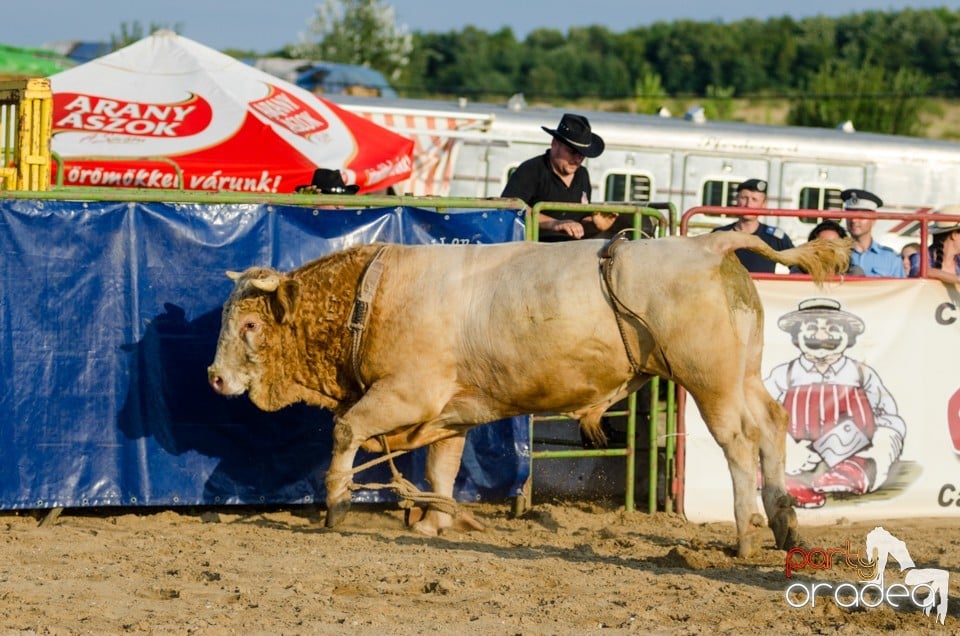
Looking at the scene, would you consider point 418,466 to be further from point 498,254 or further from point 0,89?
point 0,89

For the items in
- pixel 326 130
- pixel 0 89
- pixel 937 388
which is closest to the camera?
pixel 0 89

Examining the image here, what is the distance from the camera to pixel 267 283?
7441 millimetres

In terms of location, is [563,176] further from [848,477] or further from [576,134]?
[848,477]

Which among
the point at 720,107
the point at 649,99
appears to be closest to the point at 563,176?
the point at 649,99

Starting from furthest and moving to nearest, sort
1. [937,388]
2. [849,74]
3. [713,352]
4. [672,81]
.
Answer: [672,81], [849,74], [937,388], [713,352]

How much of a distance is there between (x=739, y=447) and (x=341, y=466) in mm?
2128

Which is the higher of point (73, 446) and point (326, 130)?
point (326, 130)

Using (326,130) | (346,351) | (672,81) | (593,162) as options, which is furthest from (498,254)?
(672,81)

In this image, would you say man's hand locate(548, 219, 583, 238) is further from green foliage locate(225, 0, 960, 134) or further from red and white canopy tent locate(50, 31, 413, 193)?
green foliage locate(225, 0, 960, 134)

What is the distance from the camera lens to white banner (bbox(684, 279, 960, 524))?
29.3 ft

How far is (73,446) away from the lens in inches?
313

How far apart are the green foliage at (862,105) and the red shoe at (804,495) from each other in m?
34.0

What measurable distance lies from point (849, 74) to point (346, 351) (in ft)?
133

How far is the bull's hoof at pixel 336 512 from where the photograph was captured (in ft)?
25.0
